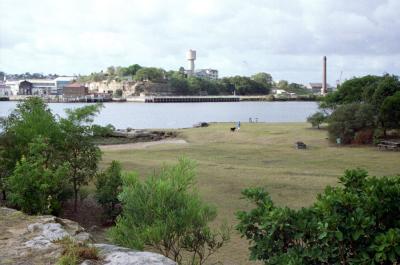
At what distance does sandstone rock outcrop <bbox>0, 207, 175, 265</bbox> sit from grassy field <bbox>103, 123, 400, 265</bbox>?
156 inches

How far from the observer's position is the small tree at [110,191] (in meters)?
15.1

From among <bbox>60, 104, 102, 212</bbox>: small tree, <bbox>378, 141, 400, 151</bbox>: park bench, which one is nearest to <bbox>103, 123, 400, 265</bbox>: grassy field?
<bbox>378, 141, 400, 151</bbox>: park bench

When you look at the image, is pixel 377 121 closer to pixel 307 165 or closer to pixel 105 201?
pixel 307 165

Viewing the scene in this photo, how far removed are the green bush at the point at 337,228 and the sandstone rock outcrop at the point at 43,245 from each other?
4.21ft

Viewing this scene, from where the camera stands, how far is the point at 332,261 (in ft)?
19.2

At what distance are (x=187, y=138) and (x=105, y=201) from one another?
120 feet

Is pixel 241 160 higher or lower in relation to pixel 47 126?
lower

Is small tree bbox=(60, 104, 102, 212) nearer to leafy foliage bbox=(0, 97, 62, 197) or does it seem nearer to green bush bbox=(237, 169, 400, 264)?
leafy foliage bbox=(0, 97, 62, 197)

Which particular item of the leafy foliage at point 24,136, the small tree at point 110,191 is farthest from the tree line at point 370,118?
the leafy foliage at point 24,136

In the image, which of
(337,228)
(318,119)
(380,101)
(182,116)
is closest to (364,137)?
(380,101)

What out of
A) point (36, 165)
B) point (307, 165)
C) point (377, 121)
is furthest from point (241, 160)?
point (36, 165)

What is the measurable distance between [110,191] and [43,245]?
7.55 meters

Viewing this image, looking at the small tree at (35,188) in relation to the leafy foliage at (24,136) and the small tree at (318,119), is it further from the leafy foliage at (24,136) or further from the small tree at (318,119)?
the small tree at (318,119)

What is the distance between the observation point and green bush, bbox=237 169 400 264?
17.9 feet
